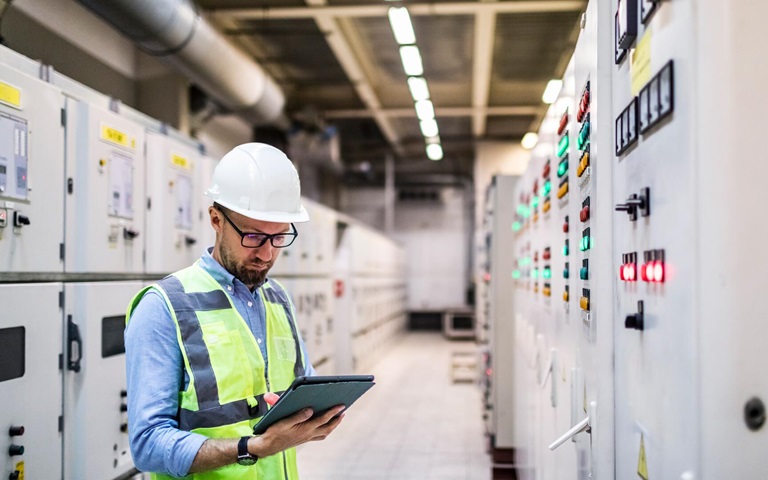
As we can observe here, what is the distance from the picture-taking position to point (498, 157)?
14828mm

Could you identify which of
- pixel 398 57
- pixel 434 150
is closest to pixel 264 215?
pixel 398 57

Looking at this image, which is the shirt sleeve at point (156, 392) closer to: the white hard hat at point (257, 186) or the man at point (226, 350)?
the man at point (226, 350)

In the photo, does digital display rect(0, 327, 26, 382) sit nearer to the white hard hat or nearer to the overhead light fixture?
the white hard hat

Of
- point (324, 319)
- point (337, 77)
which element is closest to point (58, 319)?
point (324, 319)

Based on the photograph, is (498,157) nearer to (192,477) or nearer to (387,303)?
(387,303)

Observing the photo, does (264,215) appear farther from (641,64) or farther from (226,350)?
(641,64)

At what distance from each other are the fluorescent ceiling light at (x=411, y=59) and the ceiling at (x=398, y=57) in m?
0.44

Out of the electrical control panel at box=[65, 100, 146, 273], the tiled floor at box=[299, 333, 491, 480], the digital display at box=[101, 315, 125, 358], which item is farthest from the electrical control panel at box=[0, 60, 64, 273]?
the tiled floor at box=[299, 333, 491, 480]

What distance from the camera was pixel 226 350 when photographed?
196 centimetres

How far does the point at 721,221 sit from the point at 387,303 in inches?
563

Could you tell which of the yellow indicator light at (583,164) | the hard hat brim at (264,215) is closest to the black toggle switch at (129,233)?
the hard hat brim at (264,215)

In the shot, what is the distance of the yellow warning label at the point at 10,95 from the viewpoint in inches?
109

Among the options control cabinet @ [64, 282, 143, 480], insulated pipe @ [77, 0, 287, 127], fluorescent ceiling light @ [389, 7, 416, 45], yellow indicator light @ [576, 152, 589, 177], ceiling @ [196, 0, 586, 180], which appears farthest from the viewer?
ceiling @ [196, 0, 586, 180]

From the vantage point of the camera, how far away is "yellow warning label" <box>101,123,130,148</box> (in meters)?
3.59
